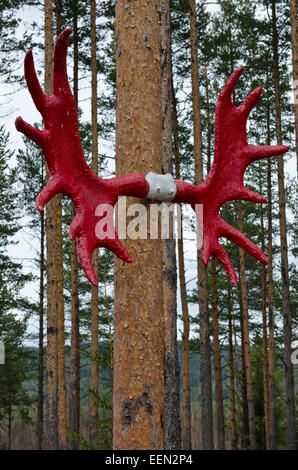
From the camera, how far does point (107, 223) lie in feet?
7.67

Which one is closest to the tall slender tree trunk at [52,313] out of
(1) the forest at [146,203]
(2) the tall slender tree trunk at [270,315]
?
(1) the forest at [146,203]

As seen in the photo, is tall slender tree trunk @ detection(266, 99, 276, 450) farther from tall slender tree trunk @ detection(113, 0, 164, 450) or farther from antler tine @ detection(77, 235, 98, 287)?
antler tine @ detection(77, 235, 98, 287)

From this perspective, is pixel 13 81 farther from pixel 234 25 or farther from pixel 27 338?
pixel 27 338

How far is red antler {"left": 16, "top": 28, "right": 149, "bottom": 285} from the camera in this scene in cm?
221

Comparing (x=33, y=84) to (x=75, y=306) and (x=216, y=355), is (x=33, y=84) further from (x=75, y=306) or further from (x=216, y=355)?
(x=216, y=355)

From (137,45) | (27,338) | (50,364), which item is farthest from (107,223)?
(27,338)

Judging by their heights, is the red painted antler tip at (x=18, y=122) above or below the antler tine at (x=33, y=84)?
below

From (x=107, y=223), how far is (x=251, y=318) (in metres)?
21.3

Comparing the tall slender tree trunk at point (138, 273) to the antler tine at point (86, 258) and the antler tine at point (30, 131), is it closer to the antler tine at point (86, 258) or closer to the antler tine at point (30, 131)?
the antler tine at point (86, 258)

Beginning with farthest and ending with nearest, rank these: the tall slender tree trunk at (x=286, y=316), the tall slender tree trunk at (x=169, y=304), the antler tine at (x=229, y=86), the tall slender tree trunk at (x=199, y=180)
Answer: the tall slender tree trunk at (x=286, y=316) < the tall slender tree trunk at (x=199, y=180) < the tall slender tree trunk at (x=169, y=304) < the antler tine at (x=229, y=86)

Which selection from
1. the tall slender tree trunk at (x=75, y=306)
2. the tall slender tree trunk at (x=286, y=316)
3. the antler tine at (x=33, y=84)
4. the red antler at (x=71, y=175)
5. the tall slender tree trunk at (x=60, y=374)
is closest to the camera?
the antler tine at (x=33, y=84)

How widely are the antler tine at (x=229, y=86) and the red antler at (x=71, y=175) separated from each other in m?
0.64

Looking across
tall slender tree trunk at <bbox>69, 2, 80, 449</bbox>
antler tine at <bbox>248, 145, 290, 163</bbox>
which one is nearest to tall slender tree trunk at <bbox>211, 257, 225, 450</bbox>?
tall slender tree trunk at <bbox>69, 2, 80, 449</bbox>

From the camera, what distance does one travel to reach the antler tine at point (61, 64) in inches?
83.6
